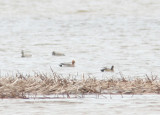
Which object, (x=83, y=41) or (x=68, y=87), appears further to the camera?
(x=83, y=41)

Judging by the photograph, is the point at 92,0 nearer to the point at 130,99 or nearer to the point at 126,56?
the point at 126,56

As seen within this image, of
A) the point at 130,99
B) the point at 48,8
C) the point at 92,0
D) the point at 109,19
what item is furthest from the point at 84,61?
the point at 92,0

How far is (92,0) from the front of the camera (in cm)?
5003

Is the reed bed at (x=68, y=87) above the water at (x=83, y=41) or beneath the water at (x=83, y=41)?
beneath

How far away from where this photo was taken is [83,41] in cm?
2880

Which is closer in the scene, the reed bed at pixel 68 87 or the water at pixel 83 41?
the water at pixel 83 41

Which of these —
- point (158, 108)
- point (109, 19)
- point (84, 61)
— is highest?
point (109, 19)

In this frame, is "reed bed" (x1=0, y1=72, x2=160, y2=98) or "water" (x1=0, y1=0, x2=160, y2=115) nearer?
"water" (x1=0, y1=0, x2=160, y2=115)

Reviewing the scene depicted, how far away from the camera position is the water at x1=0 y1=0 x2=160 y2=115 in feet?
36.4

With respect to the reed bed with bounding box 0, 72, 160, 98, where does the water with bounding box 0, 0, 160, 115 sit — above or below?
above

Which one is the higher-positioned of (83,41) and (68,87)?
(83,41)

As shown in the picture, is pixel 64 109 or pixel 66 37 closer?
pixel 64 109

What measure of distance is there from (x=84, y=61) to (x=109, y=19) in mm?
16682

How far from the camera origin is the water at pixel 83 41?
437 inches
